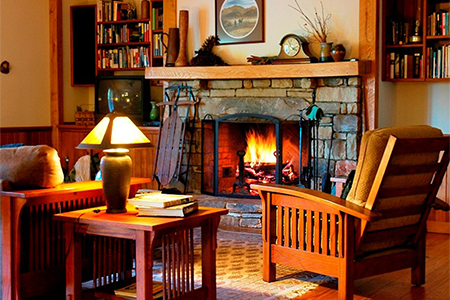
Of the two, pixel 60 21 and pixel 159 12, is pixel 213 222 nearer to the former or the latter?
pixel 159 12

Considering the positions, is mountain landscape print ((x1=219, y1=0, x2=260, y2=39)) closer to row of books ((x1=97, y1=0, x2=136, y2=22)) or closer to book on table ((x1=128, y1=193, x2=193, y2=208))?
row of books ((x1=97, y1=0, x2=136, y2=22))

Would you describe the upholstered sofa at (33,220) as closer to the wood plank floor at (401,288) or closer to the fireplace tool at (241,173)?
the wood plank floor at (401,288)

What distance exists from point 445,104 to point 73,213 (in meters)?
4.04

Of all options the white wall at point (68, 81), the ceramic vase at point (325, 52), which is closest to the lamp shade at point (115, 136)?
the ceramic vase at point (325, 52)

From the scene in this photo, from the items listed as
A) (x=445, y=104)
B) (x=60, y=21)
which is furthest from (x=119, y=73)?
(x=445, y=104)

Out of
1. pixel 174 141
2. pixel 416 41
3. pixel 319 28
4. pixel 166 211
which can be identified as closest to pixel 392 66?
pixel 416 41

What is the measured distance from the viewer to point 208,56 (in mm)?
6617

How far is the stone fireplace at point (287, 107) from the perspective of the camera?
602cm

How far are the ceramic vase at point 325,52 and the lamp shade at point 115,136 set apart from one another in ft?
8.91

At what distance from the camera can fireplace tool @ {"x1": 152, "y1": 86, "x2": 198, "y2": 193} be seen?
22.4 ft

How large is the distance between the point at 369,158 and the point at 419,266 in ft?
3.15

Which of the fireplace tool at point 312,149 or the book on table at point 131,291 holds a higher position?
the fireplace tool at point 312,149

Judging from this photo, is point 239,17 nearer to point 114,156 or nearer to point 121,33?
point 121,33

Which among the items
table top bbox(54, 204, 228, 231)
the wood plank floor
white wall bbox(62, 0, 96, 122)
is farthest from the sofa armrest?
white wall bbox(62, 0, 96, 122)
